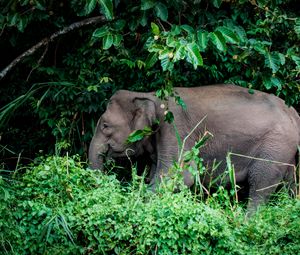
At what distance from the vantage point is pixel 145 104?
852cm

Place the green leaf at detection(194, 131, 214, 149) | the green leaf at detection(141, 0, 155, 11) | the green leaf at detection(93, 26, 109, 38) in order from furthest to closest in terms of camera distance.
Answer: the green leaf at detection(194, 131, 214, 149) → the green leaf at detection(93, 26, 109, 38) → the green leaf at detection(141, 0, 155, 11)

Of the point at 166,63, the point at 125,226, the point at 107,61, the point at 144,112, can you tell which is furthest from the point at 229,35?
the point at 107,61

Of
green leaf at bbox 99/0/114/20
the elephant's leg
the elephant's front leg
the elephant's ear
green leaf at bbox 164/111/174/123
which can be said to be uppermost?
green leaf at bbox 99/0/114/20

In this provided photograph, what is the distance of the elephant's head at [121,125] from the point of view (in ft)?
27.8

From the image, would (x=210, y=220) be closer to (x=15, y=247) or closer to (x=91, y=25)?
(x=15, y=247)

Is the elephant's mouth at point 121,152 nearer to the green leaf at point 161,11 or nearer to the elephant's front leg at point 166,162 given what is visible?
the elephant's front leg at point 166,162

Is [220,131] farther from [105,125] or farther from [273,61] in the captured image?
[105,125]

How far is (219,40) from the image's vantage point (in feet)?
24.0

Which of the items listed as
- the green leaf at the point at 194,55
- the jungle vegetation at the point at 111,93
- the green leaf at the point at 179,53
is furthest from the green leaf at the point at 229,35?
the green leaf at the point at 179,53

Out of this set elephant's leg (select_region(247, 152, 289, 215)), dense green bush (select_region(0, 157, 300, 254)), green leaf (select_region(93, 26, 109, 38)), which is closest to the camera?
dense green bush (select_region(0, 157, 300, 254))

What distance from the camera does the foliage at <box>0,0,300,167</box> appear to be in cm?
816

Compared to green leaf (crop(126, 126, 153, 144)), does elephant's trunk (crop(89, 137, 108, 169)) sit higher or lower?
lower

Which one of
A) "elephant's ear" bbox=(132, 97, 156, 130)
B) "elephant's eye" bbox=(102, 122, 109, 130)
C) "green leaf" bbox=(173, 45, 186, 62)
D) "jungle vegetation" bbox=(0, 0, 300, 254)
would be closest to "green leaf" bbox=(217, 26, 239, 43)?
"jungle vegetation" bbox=(0, 0, 300, 254)

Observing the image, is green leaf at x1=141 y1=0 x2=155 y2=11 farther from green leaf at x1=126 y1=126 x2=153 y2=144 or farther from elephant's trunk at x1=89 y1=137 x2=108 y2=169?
elephant's trunk at x1=89 y1=137 x2=108 y2=169
